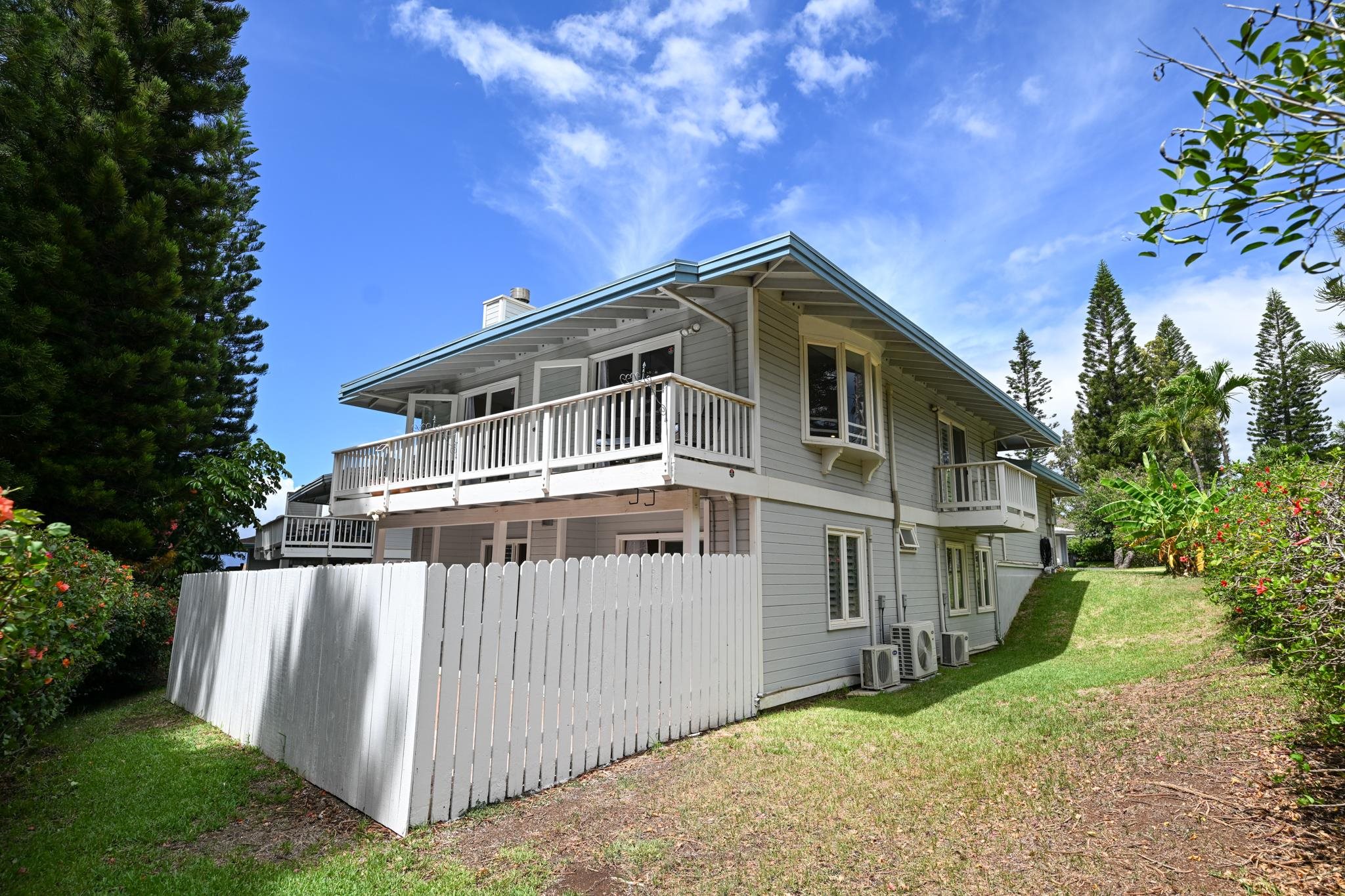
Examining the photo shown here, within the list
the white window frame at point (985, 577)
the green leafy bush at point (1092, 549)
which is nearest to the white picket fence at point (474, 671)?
the white window frame at point (985, 577)

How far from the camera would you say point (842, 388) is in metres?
11.2

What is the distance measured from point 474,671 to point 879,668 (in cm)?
739

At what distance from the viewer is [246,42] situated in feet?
49.6

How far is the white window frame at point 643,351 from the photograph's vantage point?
428 inches

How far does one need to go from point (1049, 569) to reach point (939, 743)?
20.8m

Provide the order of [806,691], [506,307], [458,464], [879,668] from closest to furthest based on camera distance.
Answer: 1. [806,691]
2. [879,668]
3. [458,464]
4. [506,307]

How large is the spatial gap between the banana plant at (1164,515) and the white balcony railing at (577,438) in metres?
12.7

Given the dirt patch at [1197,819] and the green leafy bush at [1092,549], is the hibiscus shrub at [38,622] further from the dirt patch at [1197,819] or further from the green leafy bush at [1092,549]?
the green leafy bush at [1092,549]

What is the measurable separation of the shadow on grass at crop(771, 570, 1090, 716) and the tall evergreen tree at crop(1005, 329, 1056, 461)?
110ft

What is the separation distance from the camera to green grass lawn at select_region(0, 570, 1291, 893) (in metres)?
4.13

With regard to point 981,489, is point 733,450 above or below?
below

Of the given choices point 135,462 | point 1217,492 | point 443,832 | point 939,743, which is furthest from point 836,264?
point 135,462

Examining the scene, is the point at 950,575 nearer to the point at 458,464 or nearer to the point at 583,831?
the point at 458,464

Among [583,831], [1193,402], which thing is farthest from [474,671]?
[1193,402]
